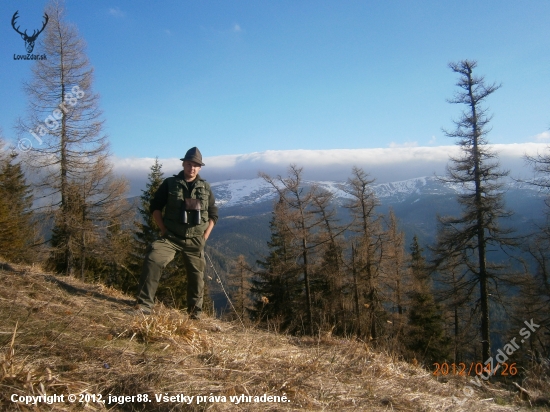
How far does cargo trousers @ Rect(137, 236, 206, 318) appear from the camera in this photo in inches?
171

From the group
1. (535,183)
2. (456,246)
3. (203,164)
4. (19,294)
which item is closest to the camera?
(19,294)

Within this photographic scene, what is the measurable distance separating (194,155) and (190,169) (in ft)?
0.64

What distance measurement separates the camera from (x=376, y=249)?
2156cm

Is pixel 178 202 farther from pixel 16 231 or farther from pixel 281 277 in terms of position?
pixel 281 277

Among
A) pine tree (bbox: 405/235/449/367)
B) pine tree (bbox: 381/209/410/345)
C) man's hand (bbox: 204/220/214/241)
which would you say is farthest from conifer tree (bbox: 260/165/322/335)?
man's hand (bbox: 204/220/214/241)

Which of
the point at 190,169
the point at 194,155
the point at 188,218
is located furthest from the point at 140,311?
the point at 194,155

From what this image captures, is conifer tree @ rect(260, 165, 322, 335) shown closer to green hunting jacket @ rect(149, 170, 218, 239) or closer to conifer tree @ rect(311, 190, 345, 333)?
conifer tree @ rect(311, 190, 345, 333)

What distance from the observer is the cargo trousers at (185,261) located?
4355 mm

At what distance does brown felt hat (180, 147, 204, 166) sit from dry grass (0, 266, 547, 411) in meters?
1.96

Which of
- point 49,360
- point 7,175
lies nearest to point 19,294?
point 49,360

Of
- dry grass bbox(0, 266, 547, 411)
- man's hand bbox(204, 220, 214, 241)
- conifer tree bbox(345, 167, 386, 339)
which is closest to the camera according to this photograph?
dry grass bbox(0, 266, 547, 411)

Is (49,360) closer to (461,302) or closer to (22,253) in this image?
(461,302)

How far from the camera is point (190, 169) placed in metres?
4.82

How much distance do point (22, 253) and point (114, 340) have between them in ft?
53.9
